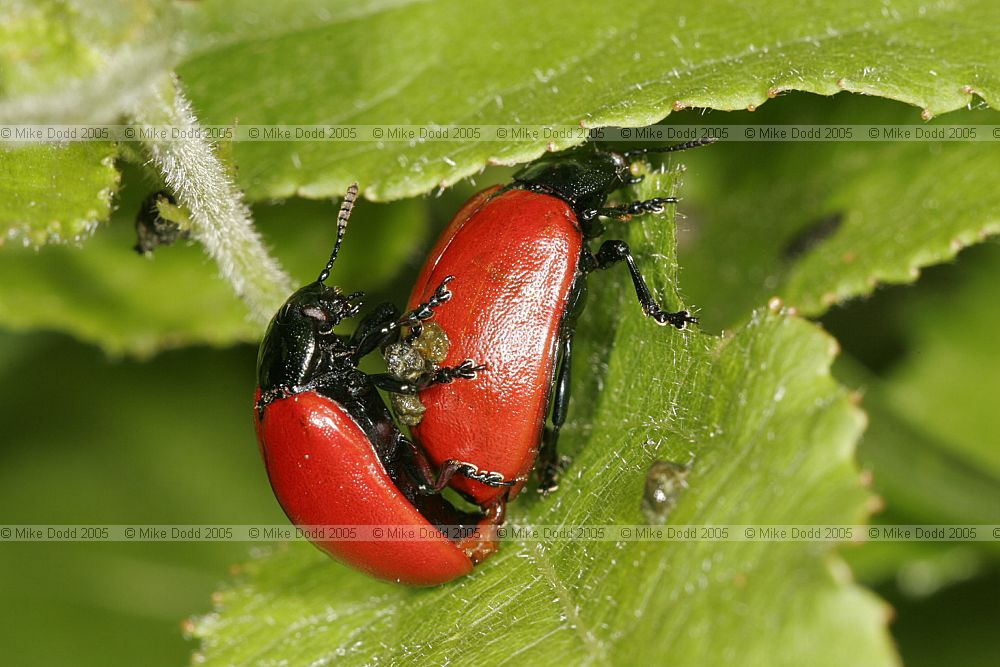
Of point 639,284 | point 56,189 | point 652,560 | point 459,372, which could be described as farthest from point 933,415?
point 56,189

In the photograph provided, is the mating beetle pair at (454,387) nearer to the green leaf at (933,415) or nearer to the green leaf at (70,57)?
the green leaf at (70,57)

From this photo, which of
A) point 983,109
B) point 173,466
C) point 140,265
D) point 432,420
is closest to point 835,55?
point 983,109

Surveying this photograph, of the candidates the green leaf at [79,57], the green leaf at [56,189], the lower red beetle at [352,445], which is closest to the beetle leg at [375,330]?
the lower red beetle at [352,445]

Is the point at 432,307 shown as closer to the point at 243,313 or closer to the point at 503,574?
the point at 503,574

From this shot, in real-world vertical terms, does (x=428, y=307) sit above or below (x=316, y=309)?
below

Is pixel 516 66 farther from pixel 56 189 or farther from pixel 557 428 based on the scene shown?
pixel 56 189
